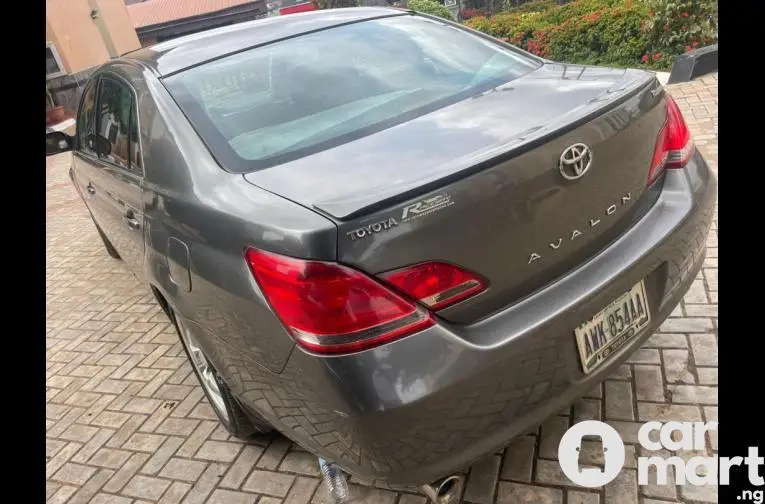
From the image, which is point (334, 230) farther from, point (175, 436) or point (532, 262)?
point (175, 436)

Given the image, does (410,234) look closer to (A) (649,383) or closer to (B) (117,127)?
(A) (649,383)

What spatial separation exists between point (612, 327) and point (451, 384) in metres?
0.63

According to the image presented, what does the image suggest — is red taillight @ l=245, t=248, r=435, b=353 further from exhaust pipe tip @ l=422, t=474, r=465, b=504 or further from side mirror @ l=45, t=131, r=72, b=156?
side mirror @ l=45, t=131, r=72, b=156

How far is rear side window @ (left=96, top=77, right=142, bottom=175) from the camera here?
2629 millimetres

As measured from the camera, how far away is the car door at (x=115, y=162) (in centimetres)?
261

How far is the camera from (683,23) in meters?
7.77

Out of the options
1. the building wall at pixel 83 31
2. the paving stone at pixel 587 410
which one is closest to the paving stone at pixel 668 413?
the paving stone at pixel 587 410

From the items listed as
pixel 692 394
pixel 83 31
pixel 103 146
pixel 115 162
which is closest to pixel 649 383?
pixel 692 394

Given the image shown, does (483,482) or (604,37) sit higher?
(604,37)

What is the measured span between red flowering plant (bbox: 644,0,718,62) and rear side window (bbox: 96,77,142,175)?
7233 mm

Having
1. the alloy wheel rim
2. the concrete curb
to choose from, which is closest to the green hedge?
the concrete curb

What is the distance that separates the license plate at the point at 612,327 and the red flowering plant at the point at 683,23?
7180mm

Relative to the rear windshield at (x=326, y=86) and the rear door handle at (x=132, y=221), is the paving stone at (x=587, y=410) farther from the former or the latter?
the rear door handle at (x=132, y=221)

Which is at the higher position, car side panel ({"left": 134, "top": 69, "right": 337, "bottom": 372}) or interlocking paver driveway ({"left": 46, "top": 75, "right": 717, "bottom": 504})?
car side panel ({"left": 134, "top": 69, "right": 337, "bottom": 372})
